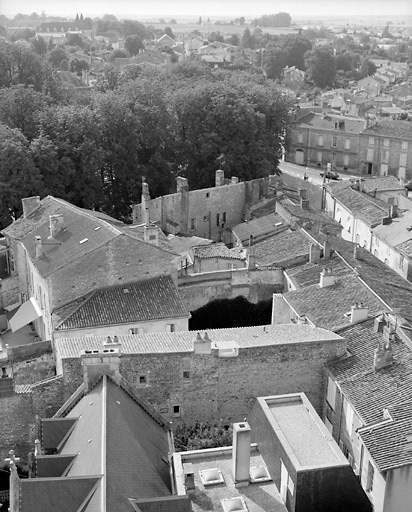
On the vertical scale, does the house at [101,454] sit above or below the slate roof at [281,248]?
above

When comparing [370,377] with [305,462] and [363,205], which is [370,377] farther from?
[363,205]

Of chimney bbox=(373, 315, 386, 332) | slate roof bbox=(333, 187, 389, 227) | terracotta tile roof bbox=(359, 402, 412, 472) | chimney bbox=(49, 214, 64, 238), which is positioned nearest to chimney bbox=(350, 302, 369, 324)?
chimney bbox=(373, 315, 386, 332)

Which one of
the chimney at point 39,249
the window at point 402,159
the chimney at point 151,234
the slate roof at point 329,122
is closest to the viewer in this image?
the chimney at point 39,249

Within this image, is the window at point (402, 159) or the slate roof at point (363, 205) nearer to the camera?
the slate roof at point (363, 205)

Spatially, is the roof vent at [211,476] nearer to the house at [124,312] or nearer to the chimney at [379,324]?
the chimney at [379,324]

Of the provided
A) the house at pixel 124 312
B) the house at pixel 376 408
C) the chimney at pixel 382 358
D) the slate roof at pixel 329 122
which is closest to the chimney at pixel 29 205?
the house at pixel 124 312

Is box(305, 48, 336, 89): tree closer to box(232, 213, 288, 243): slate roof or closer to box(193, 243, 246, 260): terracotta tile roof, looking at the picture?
box(232, 213, 288, 243): slate roof

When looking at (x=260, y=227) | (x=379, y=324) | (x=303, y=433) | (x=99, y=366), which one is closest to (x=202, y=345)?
(x=99, y=366)
